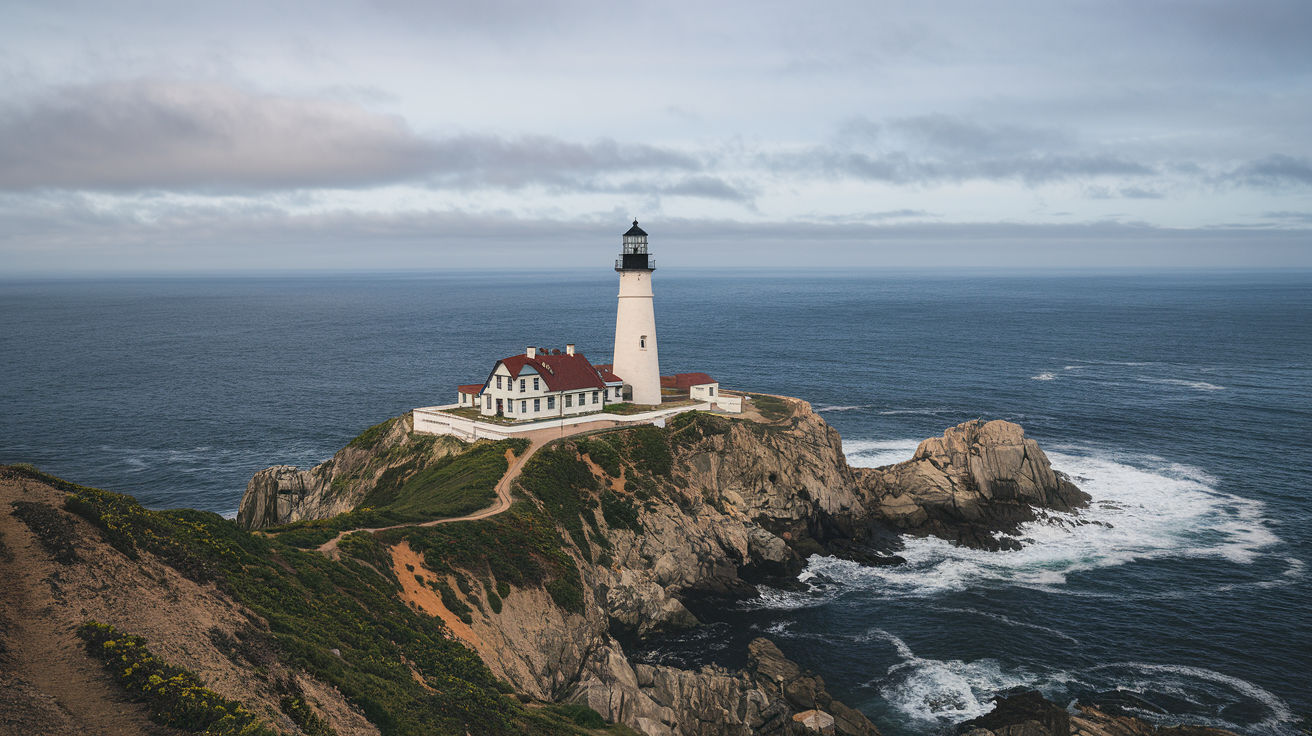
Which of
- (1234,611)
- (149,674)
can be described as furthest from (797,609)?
(149,674)

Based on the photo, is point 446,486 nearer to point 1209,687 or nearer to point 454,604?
point 454,604

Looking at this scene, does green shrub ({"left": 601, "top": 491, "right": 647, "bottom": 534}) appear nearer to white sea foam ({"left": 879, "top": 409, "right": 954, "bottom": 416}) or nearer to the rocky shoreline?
the rocky shoreline

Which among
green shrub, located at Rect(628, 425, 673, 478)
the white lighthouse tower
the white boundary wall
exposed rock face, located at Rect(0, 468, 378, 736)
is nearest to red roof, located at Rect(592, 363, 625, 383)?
the white lighthouse tower

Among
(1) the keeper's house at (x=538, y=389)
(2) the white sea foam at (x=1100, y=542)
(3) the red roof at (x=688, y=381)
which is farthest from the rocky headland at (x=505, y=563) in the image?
(3) the red roof at (x=688, y=381)

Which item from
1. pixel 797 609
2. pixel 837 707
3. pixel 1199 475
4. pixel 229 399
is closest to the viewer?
pixel 837 707

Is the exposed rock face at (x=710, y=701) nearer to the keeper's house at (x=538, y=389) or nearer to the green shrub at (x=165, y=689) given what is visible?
the green shrub at (x=165, y=689)

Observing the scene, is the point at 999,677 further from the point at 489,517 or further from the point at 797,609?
the point at 489,517
